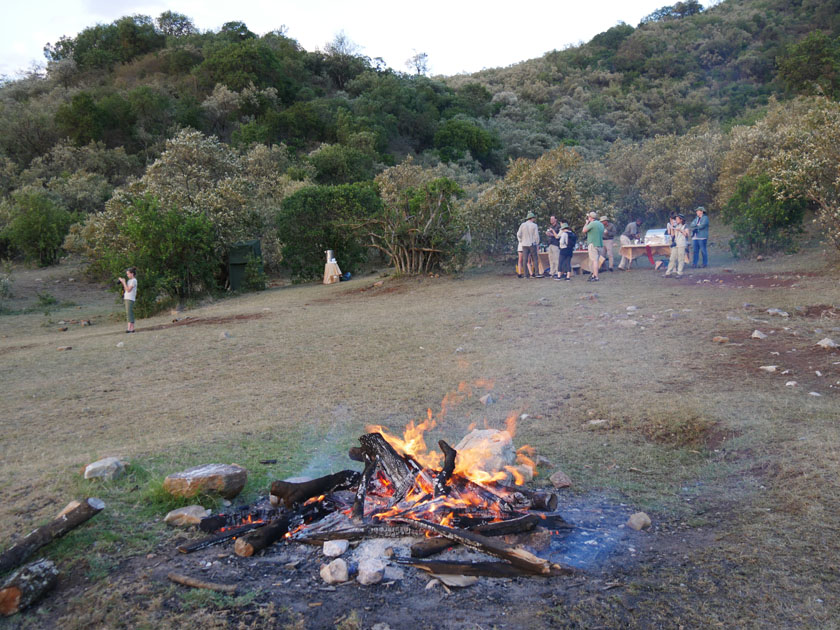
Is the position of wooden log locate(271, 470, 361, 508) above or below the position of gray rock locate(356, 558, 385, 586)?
above

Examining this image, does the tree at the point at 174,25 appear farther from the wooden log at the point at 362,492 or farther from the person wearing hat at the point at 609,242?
the wooden log at the point at 362,492

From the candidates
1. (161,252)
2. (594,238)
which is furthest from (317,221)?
(594,238)

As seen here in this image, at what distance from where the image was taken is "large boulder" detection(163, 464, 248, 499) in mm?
3963

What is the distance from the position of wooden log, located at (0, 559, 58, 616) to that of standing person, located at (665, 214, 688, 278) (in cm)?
1430

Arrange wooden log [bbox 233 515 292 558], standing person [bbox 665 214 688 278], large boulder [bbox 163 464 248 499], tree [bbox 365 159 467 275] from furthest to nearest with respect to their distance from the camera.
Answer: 1. tree [bbox 365 159 467 275]
2. standing person [bbox 665 214 688 278]
3. large boulder [bbox 163 464 248 499]
4. wooden log [bbox 233 515 292 558]

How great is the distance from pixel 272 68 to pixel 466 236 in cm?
3630

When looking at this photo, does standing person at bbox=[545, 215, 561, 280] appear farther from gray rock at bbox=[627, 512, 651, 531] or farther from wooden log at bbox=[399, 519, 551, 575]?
wooden log at bbox=[399, 519, 551, 575]

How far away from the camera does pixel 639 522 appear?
362cm

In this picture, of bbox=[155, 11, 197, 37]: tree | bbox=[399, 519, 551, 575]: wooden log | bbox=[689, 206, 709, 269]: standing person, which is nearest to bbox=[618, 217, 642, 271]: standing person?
bbox=[689, 206, 709, 269]: standing person

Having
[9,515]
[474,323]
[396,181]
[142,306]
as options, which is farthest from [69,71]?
[9,515]

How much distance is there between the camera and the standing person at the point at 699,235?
15867 mm

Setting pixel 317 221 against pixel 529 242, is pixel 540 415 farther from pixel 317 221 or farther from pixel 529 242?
pixel 317 221

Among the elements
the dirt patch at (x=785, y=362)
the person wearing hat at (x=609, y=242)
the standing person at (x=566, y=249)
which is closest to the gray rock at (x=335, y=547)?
the dirt patch at (x=785, y=362)

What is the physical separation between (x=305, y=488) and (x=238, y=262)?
16.6m
